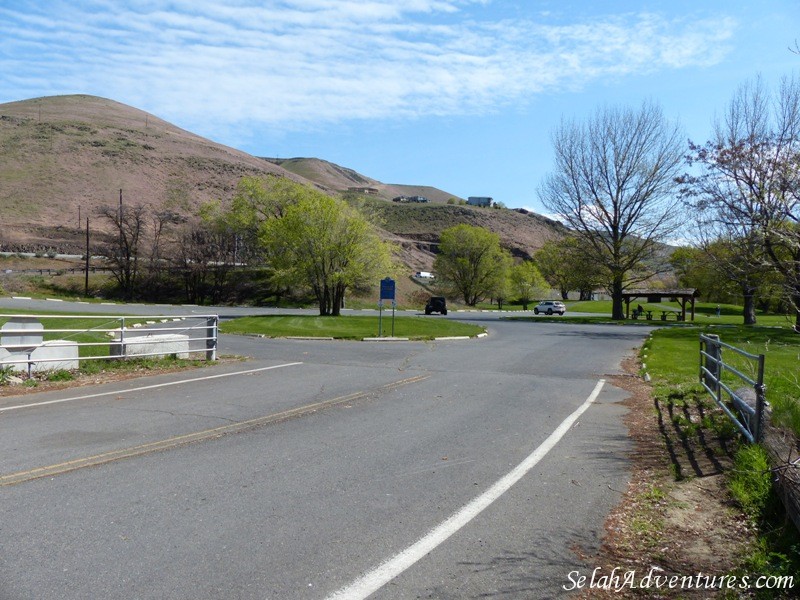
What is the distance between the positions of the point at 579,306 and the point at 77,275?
59226mm

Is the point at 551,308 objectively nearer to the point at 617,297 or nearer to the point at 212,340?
the point at 617,297

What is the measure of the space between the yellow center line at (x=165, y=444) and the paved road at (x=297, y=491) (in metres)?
0.04

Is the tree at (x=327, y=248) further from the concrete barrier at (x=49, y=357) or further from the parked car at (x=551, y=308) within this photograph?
the parked car at (x=551, y=308)

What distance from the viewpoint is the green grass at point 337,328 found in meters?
30.0

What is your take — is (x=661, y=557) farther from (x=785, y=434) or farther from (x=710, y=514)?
(x=785, y=434)

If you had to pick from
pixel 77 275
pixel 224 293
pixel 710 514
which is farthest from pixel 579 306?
pixel 710 514

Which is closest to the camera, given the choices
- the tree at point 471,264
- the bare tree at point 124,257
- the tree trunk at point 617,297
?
the tree trunk at point 617,297

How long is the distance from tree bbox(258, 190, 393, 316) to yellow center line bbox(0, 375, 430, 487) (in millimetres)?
28014

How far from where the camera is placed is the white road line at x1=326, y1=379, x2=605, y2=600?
4.27 m

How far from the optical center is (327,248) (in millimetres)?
39469

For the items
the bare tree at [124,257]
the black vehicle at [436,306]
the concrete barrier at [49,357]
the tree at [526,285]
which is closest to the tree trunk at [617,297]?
the black vehicle at [436,306]

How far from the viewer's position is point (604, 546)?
17.3 feet

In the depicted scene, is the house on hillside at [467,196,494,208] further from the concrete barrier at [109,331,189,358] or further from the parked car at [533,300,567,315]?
the concrete barrier at [109,331,189,358]

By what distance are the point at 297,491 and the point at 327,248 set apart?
33.6m
